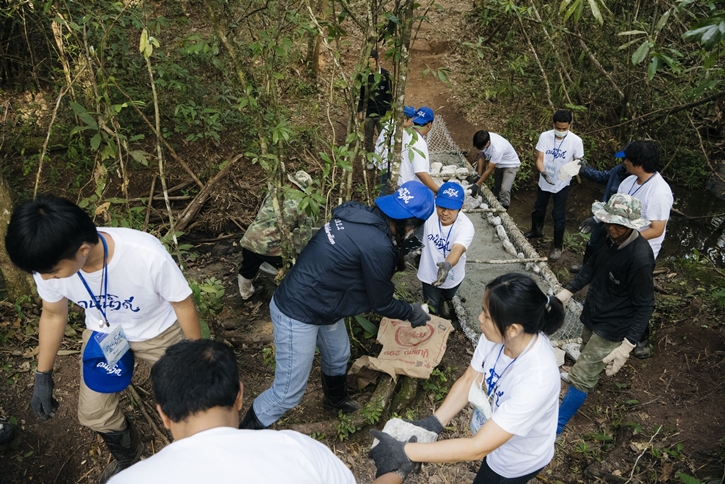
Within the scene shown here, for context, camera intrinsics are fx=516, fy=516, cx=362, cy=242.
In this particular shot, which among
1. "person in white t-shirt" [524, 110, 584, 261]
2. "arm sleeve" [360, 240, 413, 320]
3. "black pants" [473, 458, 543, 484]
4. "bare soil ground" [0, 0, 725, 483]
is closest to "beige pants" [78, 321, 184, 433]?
"bare soil ground" [0, 0, 725, 483]

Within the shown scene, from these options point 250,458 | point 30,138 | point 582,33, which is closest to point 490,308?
point 250,458

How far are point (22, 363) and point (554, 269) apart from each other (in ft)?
17.8

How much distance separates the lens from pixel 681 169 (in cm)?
833

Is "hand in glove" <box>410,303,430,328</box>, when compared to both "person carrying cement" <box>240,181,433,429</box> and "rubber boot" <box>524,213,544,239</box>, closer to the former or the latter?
"person carrying cement" <box>240,181,433,429</box>

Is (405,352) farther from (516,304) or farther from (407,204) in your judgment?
(516,304)

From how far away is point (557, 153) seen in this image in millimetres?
5555

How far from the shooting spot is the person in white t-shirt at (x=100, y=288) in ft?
6.73

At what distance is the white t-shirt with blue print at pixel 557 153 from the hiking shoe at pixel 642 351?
193 cm

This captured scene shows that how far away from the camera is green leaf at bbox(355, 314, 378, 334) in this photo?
3.92 meters

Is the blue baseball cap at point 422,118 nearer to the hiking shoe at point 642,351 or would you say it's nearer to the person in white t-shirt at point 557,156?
the person in white t-shirt at point 557,156

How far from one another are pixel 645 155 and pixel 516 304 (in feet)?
9.13

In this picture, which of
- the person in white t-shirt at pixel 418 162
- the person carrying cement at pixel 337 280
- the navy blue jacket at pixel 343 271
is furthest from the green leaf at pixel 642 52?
the person in white t-shirt at pixel 418 162

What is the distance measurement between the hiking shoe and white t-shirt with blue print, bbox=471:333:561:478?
104 inches

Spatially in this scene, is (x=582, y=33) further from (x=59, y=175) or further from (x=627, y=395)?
(x=59, y=175)
